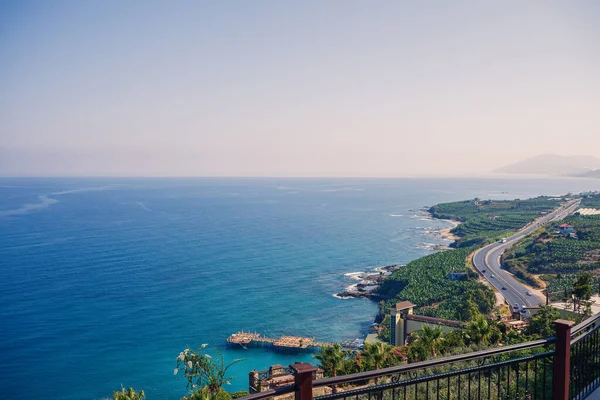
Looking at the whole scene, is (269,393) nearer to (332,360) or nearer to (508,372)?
(508,372)

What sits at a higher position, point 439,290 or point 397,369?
point 397,369

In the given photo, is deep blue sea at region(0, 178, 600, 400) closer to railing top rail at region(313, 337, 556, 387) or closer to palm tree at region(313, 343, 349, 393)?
palm tree at region(313, 343, 349, 393)

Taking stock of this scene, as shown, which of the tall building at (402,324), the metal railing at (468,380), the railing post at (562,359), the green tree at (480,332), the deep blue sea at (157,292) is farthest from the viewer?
the deep blue sea at (157,292)

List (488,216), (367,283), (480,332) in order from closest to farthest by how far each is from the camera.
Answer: (480,332), (367,283), (488,216)

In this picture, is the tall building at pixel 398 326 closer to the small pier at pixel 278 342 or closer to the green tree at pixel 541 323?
the small pier at pixel 278 342

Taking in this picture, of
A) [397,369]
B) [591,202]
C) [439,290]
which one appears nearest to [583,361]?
[397,369]

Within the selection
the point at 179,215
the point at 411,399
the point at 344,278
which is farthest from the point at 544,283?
the point at 179,215

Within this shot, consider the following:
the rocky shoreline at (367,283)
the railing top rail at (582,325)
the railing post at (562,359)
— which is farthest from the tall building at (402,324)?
the railing post at (562,359)
